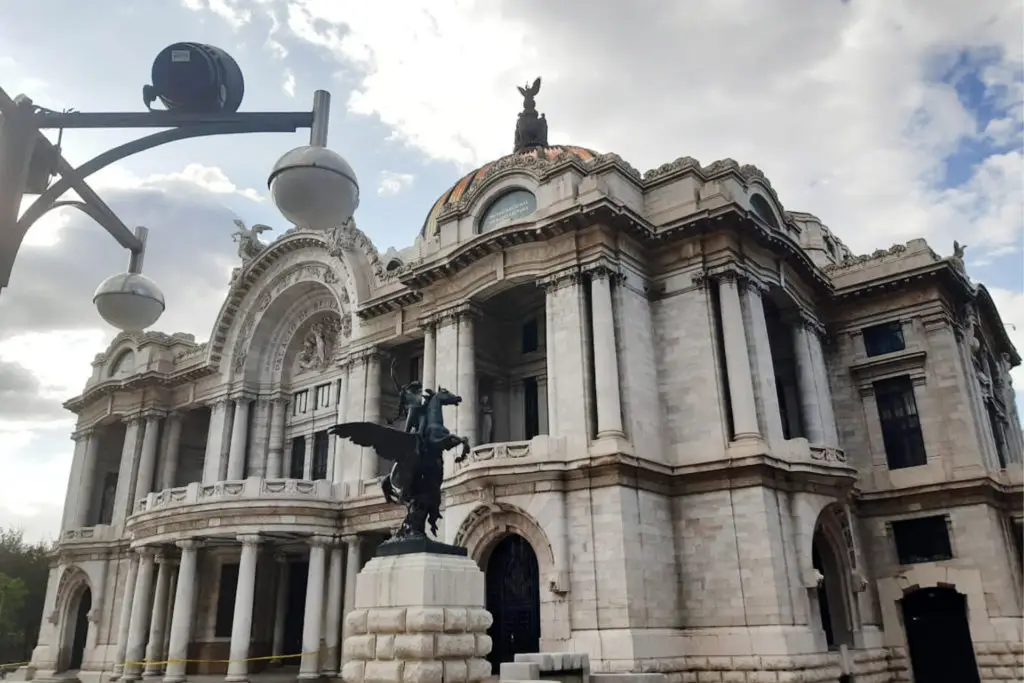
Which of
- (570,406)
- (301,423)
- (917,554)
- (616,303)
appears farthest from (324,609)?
(917,554)

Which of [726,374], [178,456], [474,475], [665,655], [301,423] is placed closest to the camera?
[665,655]

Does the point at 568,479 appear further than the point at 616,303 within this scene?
No

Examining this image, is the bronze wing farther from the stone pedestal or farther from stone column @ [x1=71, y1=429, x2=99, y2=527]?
stone column @ [x1=71, y1=429, x2=99, y2=527]

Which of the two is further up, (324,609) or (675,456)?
(675,456)

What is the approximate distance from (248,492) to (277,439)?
9.31m

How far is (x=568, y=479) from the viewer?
25.0 meters

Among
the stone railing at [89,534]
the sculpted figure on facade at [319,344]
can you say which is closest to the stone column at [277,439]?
the sculpted figure on facade at [319,344]

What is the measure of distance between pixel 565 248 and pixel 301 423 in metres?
18.6

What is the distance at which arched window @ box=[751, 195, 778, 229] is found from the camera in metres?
31.6

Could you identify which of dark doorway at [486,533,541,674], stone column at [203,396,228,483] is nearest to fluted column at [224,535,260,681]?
stone column at [203,396,228,483]

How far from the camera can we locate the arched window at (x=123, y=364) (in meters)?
46.8

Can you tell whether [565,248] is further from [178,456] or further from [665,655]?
[178,456]

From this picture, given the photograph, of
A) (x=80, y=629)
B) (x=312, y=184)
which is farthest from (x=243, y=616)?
(x=312, y=184)

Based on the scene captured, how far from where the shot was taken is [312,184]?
18.4 ft
